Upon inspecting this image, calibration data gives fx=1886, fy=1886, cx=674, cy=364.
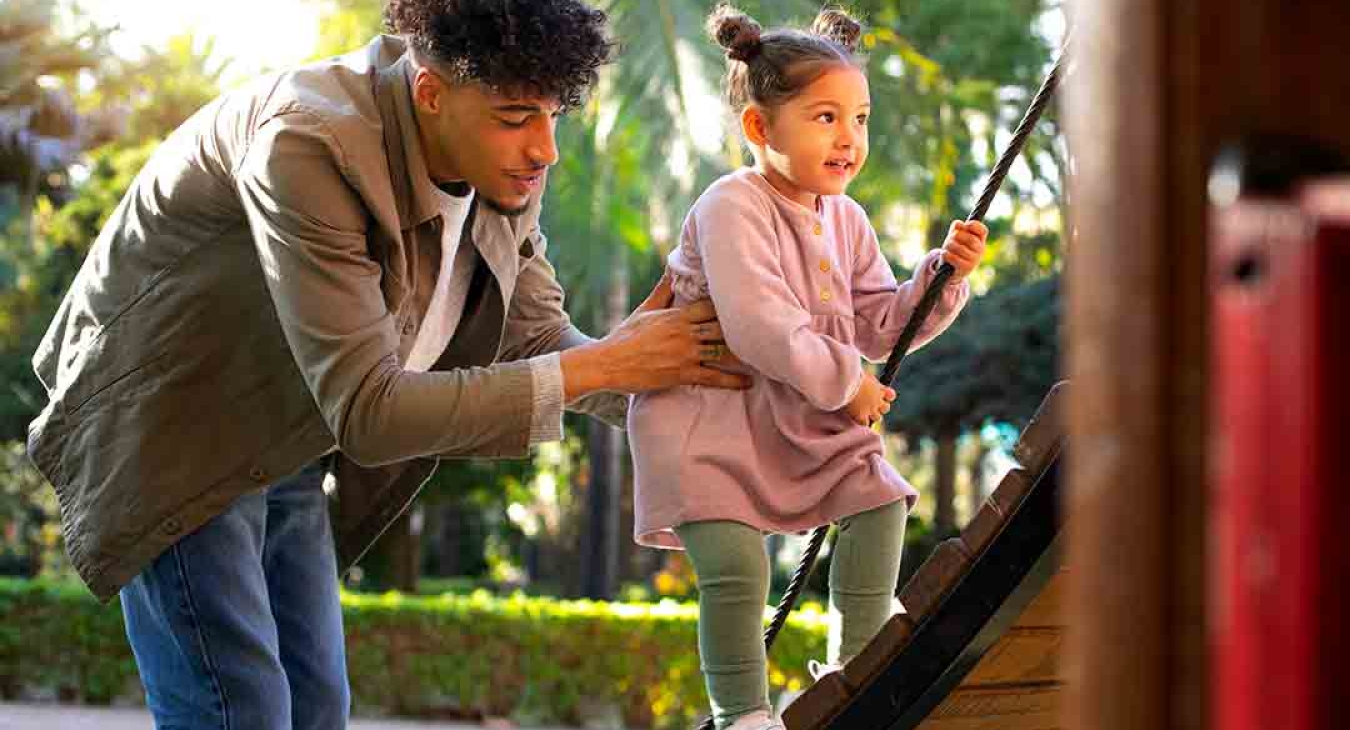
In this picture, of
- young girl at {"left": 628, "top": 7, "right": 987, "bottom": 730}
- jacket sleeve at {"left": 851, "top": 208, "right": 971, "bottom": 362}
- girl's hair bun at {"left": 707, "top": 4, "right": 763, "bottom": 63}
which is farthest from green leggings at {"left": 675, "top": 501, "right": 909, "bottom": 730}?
girl's hair bun at {"left": 707, "top": 4, "right": 763, "bottom": 63}

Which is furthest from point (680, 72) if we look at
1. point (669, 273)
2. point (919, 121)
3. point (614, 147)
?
point (669, 273)

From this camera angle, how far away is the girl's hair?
299 centimetres

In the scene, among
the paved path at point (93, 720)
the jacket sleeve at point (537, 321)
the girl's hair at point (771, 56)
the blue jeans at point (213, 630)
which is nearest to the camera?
the blue jeans at point (213, 630)

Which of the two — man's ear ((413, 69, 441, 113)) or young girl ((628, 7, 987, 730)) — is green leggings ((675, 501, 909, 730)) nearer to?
young girl ((628, 7, 987, 730))

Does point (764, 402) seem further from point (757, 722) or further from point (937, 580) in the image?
point (757, 722)

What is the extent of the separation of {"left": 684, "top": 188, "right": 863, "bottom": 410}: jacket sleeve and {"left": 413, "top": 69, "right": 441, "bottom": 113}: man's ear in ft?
1.57

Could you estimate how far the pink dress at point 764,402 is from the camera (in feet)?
9.44

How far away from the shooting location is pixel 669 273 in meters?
3.16

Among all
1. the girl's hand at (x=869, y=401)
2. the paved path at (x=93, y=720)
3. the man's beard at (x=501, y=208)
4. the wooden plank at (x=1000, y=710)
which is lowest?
the paved path at (x=93, y=720)

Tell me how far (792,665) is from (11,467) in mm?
11196

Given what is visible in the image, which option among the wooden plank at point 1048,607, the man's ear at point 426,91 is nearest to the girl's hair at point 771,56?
the man's ear at point 426,91

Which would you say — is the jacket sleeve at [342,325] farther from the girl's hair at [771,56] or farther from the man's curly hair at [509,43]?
the girl's hair at [771,56]

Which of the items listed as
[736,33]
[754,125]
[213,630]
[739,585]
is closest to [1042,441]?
[739,585]

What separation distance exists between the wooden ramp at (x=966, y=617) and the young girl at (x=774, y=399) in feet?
0.40
